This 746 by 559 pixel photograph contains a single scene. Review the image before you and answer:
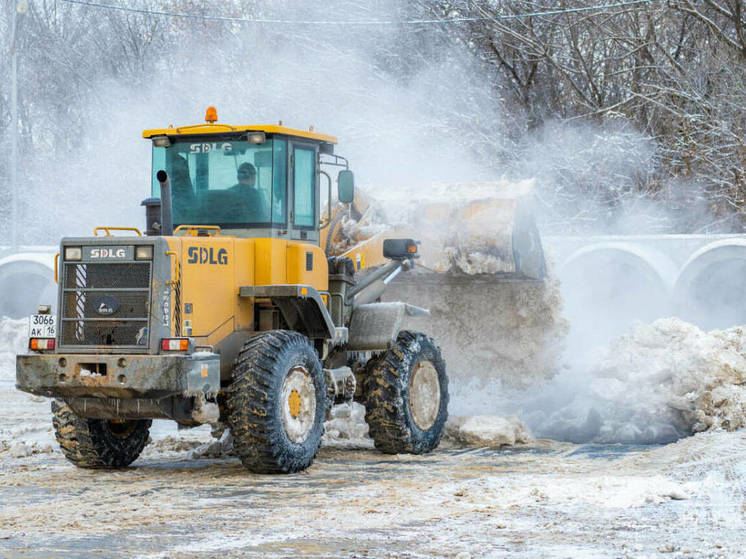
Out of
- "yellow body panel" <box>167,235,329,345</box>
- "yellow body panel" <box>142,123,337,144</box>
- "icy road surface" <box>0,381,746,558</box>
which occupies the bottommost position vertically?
"icy road surface" <box>0,381,746,558</box>

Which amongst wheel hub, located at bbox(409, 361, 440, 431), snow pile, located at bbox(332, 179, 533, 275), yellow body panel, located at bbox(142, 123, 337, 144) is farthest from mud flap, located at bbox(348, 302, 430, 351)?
yellow body panel, located at bbox(142, 123, 337, 144)

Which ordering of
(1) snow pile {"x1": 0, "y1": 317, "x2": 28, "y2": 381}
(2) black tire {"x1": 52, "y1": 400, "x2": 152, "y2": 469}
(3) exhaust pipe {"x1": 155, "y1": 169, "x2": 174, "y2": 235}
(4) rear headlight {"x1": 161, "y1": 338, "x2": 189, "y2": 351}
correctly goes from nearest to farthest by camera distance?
1. (4) rear headlight {"x1": 161, "y1": 338, "x2": 189, "y2": 351}
2. (3) exhaust pipe {"x1": 155, "y1": 169, "x2": 174, "y2": 235}
3. (2) black tire {"x1": 52, "y1": 400, "x2": 152, "y2": 469}
4. (1) snow pile {"x1": 0, "y1": 317, "x2": 28, "y2": 381}

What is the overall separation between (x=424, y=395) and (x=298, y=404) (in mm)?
1984

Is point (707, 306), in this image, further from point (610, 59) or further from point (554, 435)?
point (610, 59)

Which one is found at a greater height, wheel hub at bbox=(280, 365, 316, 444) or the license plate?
the license plate

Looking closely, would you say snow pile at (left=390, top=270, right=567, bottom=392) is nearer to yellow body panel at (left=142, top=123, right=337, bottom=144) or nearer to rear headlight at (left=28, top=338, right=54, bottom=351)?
yellow body panel at (left=142, top=123, right=337, bottom=144)

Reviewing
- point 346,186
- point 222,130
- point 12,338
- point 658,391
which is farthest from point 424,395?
point 12,338

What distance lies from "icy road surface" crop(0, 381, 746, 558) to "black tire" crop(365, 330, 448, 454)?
197 millimetres

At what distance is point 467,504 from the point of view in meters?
7.08

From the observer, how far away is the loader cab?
8.98 metres

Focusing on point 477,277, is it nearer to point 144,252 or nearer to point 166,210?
point 166,210

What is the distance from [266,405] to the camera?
26.6 ft

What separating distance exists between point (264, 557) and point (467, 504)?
1814mm

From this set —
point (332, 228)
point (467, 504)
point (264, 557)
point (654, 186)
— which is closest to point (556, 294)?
point (332, 228)
